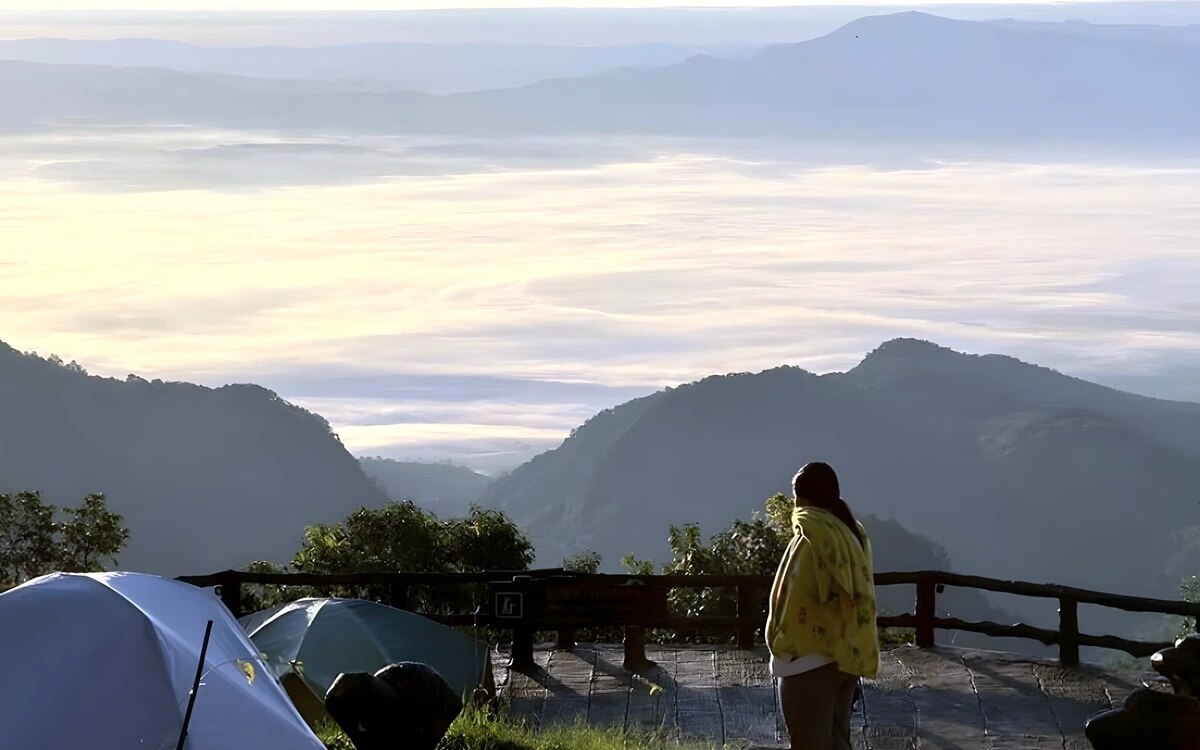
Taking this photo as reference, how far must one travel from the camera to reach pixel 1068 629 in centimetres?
1500

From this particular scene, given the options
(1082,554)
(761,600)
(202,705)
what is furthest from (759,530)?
(1082,554)

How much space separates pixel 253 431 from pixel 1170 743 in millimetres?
171876

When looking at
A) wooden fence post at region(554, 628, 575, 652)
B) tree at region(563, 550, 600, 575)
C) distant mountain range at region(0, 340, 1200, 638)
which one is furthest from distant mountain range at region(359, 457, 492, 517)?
wooden fence post at region(554, 628, 575, 652)

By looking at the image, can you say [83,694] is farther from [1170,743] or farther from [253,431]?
[253,431]

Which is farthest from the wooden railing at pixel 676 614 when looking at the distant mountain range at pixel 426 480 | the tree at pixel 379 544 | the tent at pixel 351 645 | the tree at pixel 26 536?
the distant mountain range at pixel 426 480

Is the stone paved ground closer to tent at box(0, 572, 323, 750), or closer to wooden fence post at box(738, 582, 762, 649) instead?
wooden fence post at box(738, 582, 762, 649)

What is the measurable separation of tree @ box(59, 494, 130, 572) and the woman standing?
67.0 ft

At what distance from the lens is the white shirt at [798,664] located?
30.2ft

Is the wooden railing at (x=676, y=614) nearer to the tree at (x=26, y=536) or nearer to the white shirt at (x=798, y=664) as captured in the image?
the white shirt at (x=798, y=664)

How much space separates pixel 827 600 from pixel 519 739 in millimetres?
3375

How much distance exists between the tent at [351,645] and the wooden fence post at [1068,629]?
520 centimetres

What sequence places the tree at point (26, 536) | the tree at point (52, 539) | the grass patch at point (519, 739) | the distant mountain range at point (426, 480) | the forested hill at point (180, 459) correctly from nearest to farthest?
the grass patch at point (519, 739), the tree at point (26, 536), the tree at point (52, 539), the forested hill at point (180, 459), the distant mountain range at point (426, 480)

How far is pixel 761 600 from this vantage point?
16578mm

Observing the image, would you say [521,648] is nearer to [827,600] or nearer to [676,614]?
[676,614]
